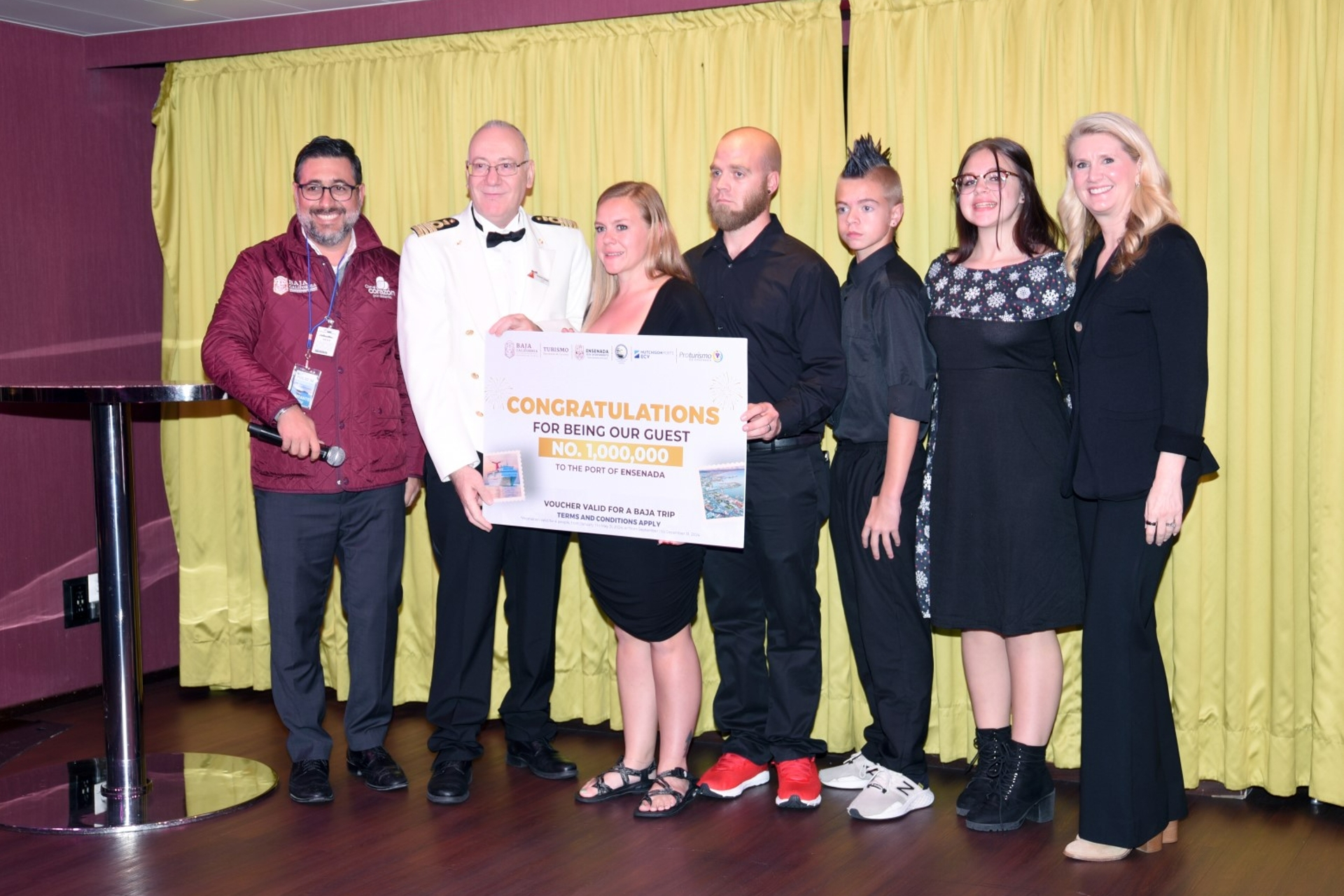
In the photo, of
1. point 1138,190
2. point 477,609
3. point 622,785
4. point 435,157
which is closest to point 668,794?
point 622,785

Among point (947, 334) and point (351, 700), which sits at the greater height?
point (947, 334)

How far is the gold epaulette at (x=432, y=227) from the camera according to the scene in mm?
3447

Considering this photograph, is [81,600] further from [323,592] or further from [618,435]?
[618,435]

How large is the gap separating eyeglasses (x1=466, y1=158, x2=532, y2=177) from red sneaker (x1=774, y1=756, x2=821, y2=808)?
1.78 m

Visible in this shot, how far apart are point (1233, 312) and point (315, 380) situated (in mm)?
2503

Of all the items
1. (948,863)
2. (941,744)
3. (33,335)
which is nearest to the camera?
(948,863)

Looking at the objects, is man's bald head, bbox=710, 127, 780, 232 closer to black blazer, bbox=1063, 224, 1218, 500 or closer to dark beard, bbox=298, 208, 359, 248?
black blazer, bbox=1063, 224, 1218, 500

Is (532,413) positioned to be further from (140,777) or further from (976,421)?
(140,777)

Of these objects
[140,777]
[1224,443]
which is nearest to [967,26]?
[1224,443]

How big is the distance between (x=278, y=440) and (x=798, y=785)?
1.68 m

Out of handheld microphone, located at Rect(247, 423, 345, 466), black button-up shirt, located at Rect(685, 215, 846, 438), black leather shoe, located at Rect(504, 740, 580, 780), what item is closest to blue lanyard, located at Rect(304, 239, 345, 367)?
handheld microphone, located at Rect(247, 423, 345, 466)

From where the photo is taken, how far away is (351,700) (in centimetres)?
370

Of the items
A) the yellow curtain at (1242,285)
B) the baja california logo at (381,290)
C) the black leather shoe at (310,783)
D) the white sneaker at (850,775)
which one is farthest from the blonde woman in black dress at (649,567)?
the yellow curtain at (1242,285)

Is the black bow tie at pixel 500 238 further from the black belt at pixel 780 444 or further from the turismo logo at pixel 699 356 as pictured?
the black belt at pixel 780 444
